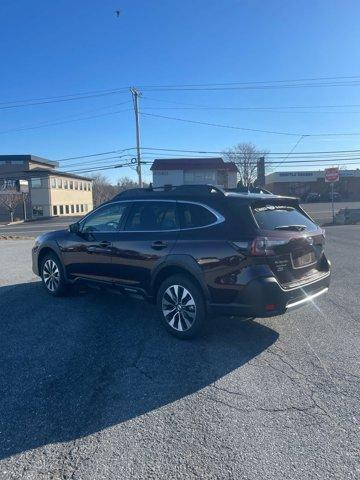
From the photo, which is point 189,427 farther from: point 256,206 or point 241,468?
point 256,206

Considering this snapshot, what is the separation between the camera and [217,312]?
14.8ft

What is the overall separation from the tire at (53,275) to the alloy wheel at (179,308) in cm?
241

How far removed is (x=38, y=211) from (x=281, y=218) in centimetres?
5764

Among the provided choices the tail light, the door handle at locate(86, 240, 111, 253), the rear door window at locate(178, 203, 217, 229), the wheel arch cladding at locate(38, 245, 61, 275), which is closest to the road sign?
the wheel arch cladding at locate(38, 245, 61, 275)

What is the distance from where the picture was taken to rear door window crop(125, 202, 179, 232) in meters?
5.13

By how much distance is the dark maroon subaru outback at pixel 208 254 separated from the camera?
433cm

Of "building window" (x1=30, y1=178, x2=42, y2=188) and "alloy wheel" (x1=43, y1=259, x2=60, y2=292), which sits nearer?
"alloy wheel" (x1=43, y1=259, x2=60, y2=292)

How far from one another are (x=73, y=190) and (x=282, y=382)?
66.0 meters

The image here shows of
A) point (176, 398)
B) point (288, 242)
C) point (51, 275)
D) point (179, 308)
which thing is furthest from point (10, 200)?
point (176, 398)

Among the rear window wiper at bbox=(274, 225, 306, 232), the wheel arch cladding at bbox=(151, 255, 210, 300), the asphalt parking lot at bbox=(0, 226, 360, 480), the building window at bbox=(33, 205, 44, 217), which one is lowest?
the asphalt parking lot at bbox=(0, 226, 360, 480)

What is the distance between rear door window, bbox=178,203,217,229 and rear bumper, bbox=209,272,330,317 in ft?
2.99

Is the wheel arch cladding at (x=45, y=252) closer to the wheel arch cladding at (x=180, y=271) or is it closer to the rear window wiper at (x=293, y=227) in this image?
the wheel arch cladding at (x=180, y=271)

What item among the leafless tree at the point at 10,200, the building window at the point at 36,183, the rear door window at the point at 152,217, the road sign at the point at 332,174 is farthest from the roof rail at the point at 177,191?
the building window at the point at 36,183

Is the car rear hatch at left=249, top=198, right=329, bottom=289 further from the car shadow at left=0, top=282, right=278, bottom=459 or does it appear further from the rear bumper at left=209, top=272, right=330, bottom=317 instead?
the car shadow at left=0, top=282, right=278, bottom=459
